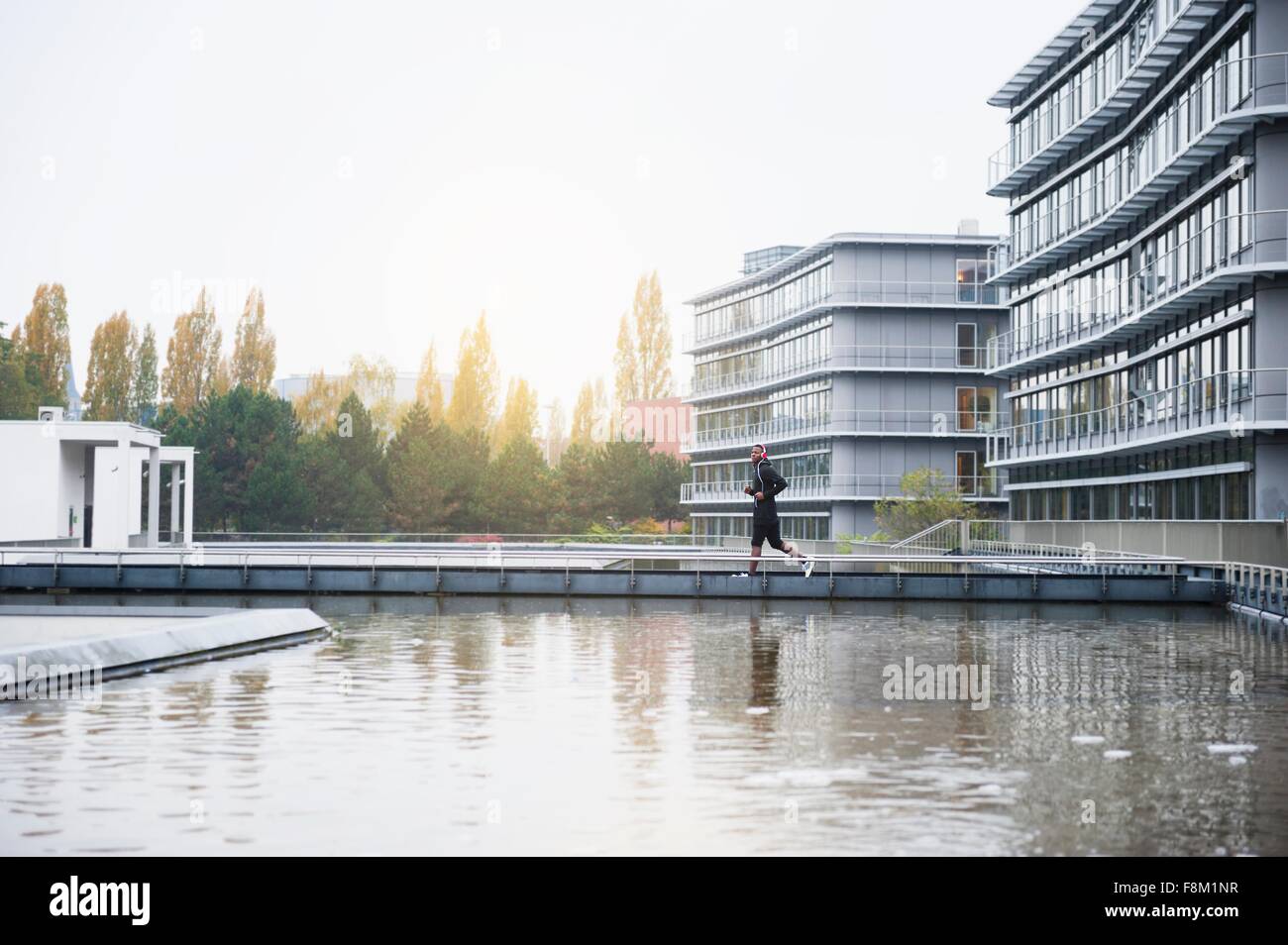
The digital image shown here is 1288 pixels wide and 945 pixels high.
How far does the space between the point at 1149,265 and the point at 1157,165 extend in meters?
3.57

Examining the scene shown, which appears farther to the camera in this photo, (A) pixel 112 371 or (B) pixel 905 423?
(A) pixel 112 371

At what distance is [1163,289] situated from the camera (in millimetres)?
48281

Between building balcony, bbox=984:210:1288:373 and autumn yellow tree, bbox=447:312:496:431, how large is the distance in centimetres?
4561

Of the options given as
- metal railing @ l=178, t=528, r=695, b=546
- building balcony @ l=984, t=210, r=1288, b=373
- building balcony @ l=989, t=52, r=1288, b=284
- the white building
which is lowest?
metal railing @ l=178, t=528, r=695, b=546

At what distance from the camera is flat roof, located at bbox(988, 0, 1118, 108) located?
55.5m

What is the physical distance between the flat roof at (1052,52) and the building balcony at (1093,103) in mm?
1596

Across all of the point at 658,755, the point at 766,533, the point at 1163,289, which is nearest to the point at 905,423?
the point at 1163,289

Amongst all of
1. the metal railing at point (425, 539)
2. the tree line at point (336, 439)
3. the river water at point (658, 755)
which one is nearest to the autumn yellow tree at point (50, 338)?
the tree line at point (336, 439)

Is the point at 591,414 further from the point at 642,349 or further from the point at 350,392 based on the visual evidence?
the point at 350,392

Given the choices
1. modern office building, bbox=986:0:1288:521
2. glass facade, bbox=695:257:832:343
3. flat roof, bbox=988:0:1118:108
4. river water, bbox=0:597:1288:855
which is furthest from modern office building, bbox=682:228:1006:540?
river water, bbox=0:597:1288:855

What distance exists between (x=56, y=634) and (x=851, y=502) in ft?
223

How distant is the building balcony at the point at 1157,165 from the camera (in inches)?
1524

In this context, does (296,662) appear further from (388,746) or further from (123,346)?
(123,346)

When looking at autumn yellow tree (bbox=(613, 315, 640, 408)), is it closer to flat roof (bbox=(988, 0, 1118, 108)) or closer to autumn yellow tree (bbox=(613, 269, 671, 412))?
autumn yellow tree (bbox=(613, 269, 671, 412))
